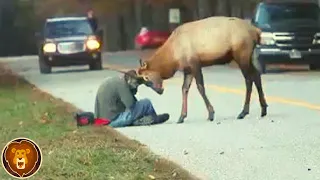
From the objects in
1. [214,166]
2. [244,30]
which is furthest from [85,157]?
[244,30]

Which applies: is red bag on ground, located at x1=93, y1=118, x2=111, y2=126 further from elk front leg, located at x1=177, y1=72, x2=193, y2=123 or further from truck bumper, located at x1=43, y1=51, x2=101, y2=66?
truck bumper, located at x1=43, y1=51, x2=101, y2=66

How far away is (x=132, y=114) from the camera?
13281mm

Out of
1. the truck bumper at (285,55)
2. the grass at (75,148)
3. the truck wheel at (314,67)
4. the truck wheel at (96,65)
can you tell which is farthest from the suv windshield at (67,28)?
the grass at (75,148)

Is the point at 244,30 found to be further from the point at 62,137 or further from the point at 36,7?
the point at 36,7

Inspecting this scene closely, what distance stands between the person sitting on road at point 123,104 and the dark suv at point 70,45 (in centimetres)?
1717

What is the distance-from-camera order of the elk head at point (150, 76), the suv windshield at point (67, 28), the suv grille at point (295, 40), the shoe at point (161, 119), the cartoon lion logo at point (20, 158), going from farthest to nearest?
the suv windshield at point (67, 28) → the suv grille at point (295, 40) → the elk head at point (150, 76) → the shoe at point (161, 119) → the cartoon lion logo at point (20, 158)

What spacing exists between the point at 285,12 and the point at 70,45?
24.2 feet

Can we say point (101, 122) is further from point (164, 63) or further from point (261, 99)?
point (261, 99)

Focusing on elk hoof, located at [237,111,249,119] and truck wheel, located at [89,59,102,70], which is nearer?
elk hoof, located at [237,111,249,119]

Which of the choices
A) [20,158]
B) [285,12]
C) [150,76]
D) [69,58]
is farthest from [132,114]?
[69,58]

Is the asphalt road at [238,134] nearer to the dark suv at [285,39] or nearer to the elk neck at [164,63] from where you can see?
the elk neck at [164,63]

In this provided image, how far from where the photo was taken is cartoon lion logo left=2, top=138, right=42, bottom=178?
15.0ft

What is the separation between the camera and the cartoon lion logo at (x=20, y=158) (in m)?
4.57

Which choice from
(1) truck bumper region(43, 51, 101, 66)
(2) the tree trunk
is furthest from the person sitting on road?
(2) the tree trunk
